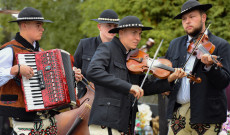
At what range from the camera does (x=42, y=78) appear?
3514 millimetres

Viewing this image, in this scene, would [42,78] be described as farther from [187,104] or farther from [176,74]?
[187,104]

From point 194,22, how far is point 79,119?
187cm

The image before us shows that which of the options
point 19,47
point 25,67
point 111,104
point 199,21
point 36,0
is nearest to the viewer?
point 111,104

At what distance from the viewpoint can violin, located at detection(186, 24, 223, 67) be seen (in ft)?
11.3

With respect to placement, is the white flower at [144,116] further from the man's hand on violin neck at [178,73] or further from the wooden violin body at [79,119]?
the man's hand on violin neck at [178,73]

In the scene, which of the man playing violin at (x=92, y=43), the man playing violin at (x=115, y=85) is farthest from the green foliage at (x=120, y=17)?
the man playing violin at (x=115, y=85)

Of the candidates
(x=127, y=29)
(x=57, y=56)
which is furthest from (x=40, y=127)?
(x=127, y=29)

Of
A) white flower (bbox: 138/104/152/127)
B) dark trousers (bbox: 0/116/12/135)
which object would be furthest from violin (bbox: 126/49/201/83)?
dark trousers (bbox: 0/116/12/135)

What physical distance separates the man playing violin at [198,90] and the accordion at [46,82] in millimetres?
1234

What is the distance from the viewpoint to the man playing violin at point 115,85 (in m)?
3.05

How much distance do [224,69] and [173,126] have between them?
3.03 ft

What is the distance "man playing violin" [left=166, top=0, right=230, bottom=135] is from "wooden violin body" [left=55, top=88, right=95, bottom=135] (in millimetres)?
1053

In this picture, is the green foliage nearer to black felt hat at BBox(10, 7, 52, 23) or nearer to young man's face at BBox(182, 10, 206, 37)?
young man's face at BBox(182, 10, 206, 37)

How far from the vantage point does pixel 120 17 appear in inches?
307
